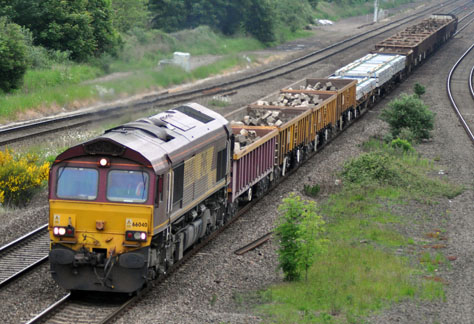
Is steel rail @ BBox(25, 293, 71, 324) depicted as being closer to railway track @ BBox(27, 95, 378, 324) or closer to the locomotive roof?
railway track @ BBox(27, 95, 378, 324)

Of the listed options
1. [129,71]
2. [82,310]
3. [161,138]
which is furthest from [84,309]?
[129,71]

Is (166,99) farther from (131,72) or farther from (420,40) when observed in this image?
(420,40)

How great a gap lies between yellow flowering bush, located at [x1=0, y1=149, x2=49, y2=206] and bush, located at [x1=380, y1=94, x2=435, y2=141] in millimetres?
16360

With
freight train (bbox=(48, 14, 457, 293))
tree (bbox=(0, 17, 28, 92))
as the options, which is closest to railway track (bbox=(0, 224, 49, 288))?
freight train (bbox=(48, 14, 457, 293))

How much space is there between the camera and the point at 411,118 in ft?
105

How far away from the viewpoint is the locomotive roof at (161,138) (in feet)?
42.7

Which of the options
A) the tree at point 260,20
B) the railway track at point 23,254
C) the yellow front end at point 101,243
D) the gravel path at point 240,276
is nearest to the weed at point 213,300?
the gravel path at point 240,276

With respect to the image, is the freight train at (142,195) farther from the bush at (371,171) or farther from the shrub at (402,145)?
the shrub at (402,145)

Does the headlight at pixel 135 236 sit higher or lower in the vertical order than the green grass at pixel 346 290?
higher

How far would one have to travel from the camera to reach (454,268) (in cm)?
1594

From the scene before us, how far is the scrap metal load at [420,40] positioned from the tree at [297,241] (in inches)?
1386

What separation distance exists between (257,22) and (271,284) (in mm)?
51859

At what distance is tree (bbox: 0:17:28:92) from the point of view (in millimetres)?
35094

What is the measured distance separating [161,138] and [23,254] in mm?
4676
